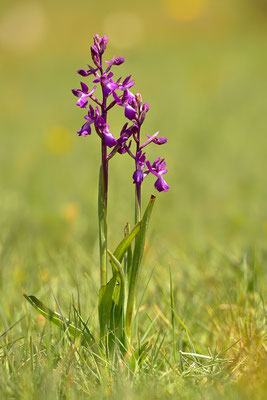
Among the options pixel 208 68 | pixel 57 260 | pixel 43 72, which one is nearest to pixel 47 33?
pixel 43 72

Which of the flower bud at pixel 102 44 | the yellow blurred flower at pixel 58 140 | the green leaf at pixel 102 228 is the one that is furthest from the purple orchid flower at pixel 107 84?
the yellow blurred flower at pixel 58 140

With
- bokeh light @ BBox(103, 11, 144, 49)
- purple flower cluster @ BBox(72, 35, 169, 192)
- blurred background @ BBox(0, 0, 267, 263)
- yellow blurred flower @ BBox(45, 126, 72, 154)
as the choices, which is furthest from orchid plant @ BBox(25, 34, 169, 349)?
bokeh light @ BBox(103, 11, 144, 49)

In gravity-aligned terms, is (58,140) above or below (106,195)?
above

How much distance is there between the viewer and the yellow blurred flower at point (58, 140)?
6504 millimetres

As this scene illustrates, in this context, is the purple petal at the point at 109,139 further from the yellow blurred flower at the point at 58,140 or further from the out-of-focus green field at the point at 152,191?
the yellow blurred flower at the point at 58,140

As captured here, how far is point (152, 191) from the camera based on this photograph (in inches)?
197

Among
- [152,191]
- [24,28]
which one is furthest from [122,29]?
[152,191]

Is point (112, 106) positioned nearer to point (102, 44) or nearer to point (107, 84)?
point (107, 84)

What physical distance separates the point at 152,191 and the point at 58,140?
2.17 m

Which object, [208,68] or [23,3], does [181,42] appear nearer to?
[208,68]

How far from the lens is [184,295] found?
2.59m

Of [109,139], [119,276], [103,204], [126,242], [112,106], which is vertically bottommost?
[119,276]

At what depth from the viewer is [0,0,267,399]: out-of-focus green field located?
5.70 ft

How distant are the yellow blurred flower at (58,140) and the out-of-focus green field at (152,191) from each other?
0.02 metres
